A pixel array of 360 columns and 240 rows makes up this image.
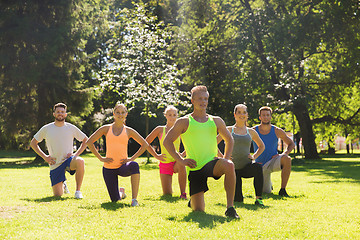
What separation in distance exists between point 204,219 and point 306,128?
27.4m

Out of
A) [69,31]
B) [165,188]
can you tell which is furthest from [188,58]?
[165,188]

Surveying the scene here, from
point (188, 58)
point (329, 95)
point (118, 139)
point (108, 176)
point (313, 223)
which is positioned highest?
point (188, 58)

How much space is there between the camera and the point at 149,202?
893cm

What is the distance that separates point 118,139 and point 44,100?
21995 millimetres

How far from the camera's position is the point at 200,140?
6.86 meters

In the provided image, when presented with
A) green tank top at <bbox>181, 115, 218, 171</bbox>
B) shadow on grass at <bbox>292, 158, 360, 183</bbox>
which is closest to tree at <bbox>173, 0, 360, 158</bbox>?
shadow on grass at <bbox>292, 158, 360, 183</bbox>

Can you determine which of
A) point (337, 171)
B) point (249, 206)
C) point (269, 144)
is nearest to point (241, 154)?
point (249, 206)

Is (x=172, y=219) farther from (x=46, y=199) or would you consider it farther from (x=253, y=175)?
(x=46, y=199)

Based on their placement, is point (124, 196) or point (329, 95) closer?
point (124, 196)

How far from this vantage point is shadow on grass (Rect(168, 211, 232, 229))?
A: 6122 mm

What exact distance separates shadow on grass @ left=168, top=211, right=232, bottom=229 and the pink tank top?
2.35m

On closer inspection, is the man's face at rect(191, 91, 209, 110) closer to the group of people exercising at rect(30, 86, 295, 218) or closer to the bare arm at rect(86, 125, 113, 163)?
the group of people exercising at rect(30, 86, 295, 218)

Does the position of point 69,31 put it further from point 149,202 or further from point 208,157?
point 208,157

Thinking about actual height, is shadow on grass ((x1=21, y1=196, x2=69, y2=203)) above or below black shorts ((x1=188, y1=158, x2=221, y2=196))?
below
